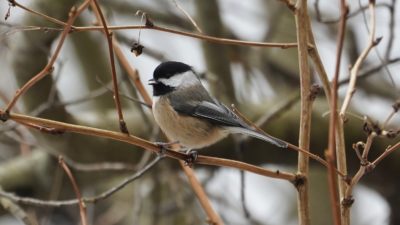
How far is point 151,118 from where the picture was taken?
3.10 metres

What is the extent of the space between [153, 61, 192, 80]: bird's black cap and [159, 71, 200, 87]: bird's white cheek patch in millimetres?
17

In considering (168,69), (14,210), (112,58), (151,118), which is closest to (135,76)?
(168,69)

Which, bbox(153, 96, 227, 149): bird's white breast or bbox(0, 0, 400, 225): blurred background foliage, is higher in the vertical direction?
bbox(0, 0, 400, 225): blurred background foliage

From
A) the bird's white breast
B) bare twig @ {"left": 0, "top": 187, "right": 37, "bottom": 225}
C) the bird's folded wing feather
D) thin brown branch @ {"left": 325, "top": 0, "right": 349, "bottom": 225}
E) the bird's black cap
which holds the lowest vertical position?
thin brown branch @ {"left": 325, "top": 0, "right": 349, "bottom": 225}

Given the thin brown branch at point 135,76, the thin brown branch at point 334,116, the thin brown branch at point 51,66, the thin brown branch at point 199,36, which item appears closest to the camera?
the thin brown branch at point 334,116

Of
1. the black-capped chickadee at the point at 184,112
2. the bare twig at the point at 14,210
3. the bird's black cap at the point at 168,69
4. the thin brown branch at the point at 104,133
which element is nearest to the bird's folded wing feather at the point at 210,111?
the black-capped chickadee at the point at 184,112

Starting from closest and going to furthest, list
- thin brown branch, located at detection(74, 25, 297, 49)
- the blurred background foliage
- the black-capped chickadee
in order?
thin brown branch, located at detection(74, 25, 297, 49), the black-capped chickadee, the blurred background foliage

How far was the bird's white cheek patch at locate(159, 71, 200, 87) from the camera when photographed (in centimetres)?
225

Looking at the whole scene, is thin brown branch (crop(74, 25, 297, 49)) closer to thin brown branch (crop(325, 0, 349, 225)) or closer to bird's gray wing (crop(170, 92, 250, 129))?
thin brown branch (crop(325, 0, 349, 225))

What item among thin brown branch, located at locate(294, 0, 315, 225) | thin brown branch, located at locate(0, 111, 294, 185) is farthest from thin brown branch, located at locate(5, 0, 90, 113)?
thin brown branch, located at locate(294, 0, 315, 225)

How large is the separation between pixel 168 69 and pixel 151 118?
906mm

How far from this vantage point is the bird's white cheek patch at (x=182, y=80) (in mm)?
2250

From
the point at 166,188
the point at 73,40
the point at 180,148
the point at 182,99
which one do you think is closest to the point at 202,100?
the point at 182,99

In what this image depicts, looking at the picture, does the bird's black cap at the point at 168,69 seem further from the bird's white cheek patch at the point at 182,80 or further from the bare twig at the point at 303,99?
the bare twig at the point at 303,99
